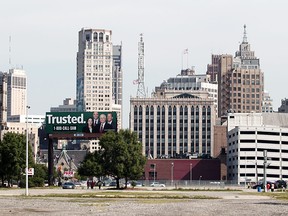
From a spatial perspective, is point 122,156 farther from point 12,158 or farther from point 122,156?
point 12,158

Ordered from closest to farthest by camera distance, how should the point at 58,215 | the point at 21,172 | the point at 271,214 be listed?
the point at 58,215 < the point at 271,214 < the point at 21,172

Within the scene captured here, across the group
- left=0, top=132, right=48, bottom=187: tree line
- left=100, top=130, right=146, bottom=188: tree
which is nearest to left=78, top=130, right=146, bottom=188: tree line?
left=100, top=130, right=146, bottom=188: tree

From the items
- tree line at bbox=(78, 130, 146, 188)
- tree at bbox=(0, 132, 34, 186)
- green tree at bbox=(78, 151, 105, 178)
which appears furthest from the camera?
green tree at bbox=(78, 151, 105, 178)

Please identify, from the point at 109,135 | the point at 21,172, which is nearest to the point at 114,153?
the point at 109,135

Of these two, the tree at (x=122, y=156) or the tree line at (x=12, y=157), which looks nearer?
the tree line at (x=12, y=157)

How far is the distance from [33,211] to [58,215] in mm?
5447

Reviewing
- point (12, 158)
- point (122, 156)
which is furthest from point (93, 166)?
point (12, 158)

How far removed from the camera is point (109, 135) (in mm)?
171875

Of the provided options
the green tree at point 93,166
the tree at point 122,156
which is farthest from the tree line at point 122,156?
the green tree at point 93,166

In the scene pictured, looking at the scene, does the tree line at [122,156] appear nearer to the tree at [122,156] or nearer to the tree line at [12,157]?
the tree at [122,156]

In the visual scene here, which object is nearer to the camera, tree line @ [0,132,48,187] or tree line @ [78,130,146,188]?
tree line @ [0,132,48,187]

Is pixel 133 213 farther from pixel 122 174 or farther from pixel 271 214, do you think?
pixel 122 174

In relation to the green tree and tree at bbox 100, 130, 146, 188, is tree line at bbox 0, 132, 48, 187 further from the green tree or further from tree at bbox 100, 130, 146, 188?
tree at bbox 100, 130, 146, 188

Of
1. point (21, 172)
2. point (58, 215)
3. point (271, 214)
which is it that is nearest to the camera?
point (58, 215)
